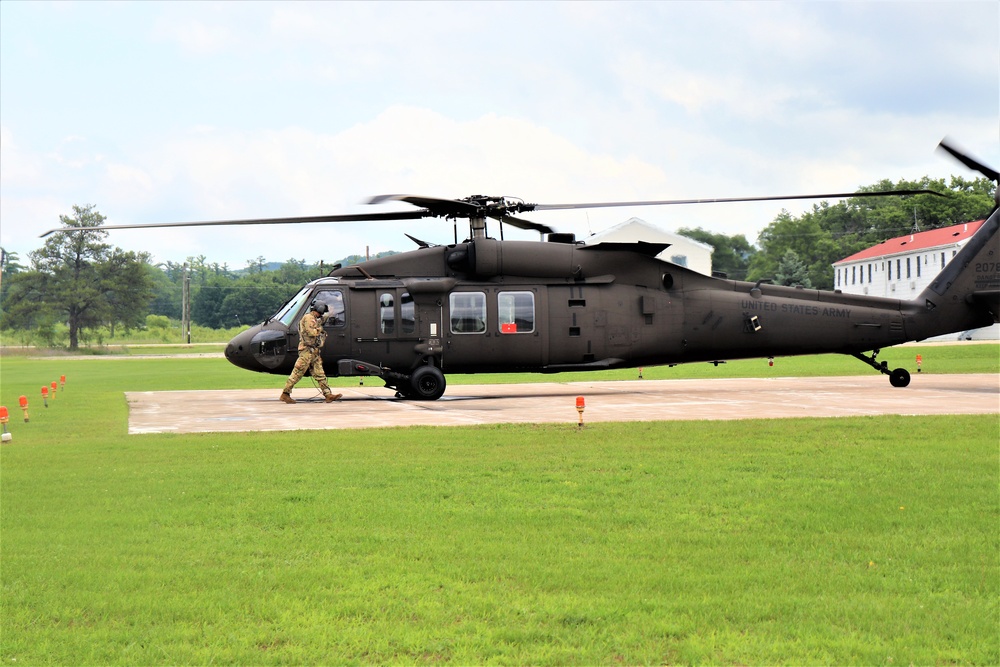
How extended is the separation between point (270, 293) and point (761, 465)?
372ft

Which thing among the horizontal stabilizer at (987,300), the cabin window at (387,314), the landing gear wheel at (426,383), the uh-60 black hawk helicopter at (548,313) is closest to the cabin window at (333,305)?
the uh-60 black hawk helicopter at (548,313)

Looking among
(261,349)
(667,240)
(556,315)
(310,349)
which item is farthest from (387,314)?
(667,240)

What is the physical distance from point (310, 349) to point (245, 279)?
111012mm

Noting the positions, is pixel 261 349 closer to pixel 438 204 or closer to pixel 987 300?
pixel 438 204

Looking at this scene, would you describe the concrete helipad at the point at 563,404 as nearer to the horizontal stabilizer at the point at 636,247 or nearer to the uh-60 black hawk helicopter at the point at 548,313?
the uh-60 black hawk helicopter at the point at 548,313

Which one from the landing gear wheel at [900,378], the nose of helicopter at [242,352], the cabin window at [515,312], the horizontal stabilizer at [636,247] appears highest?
the horizontal stabilizer at [636,247]

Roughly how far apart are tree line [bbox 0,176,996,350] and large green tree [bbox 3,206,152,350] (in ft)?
0.36

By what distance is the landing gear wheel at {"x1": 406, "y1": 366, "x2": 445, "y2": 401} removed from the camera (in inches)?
913

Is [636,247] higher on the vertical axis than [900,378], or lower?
higher

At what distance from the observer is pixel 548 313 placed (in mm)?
23703

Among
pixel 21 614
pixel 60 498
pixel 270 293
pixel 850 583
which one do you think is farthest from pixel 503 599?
pixel 270 293

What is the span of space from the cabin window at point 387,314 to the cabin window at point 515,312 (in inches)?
103

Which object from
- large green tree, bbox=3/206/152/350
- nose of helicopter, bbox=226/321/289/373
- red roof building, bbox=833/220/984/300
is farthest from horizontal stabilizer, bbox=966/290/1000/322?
large green tree, bbox=3/206/152/350

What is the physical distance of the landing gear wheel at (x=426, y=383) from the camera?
23.2m
